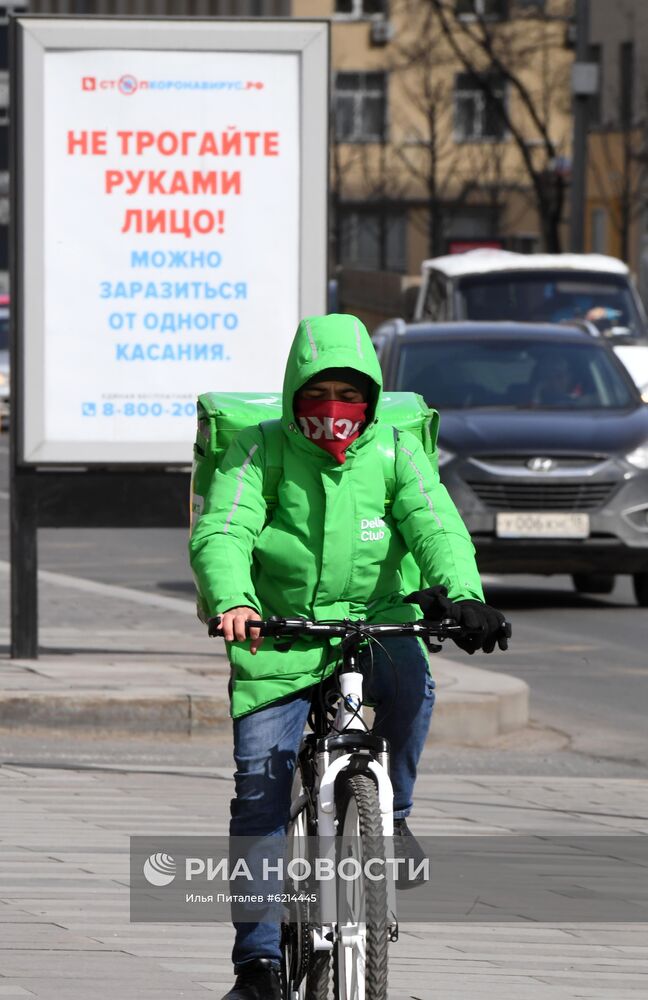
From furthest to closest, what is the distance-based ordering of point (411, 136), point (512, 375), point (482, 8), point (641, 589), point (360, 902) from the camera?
point (411, 136), point (482, 8), point (512, 375), point (641, 589), point (360, 902)

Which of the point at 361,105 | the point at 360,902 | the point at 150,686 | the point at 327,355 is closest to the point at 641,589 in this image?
the point at 150,686

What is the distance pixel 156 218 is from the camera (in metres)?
10.4

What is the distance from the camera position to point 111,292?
10.5 m

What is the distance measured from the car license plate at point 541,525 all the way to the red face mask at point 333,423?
9261 mm

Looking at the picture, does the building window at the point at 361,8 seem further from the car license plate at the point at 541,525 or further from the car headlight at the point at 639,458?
the car license plate at the point at 541,525

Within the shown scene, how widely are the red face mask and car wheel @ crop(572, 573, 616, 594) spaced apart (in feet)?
35.8

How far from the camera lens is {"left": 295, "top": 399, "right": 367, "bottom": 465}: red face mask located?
16.0 feet

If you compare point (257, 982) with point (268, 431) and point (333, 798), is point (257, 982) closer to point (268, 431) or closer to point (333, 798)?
point (333, 798)

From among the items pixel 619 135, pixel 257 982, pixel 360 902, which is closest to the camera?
pixel 360 902

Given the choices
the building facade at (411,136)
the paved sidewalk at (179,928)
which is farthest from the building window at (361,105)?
the paved sidewalk at (179,928)

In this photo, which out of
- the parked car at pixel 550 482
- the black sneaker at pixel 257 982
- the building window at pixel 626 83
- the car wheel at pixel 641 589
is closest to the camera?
the black sneaker at pixel 257 982

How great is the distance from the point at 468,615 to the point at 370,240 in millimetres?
71508

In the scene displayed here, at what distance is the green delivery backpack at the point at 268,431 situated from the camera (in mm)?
4996

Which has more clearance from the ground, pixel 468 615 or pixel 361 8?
pixel 361 8
